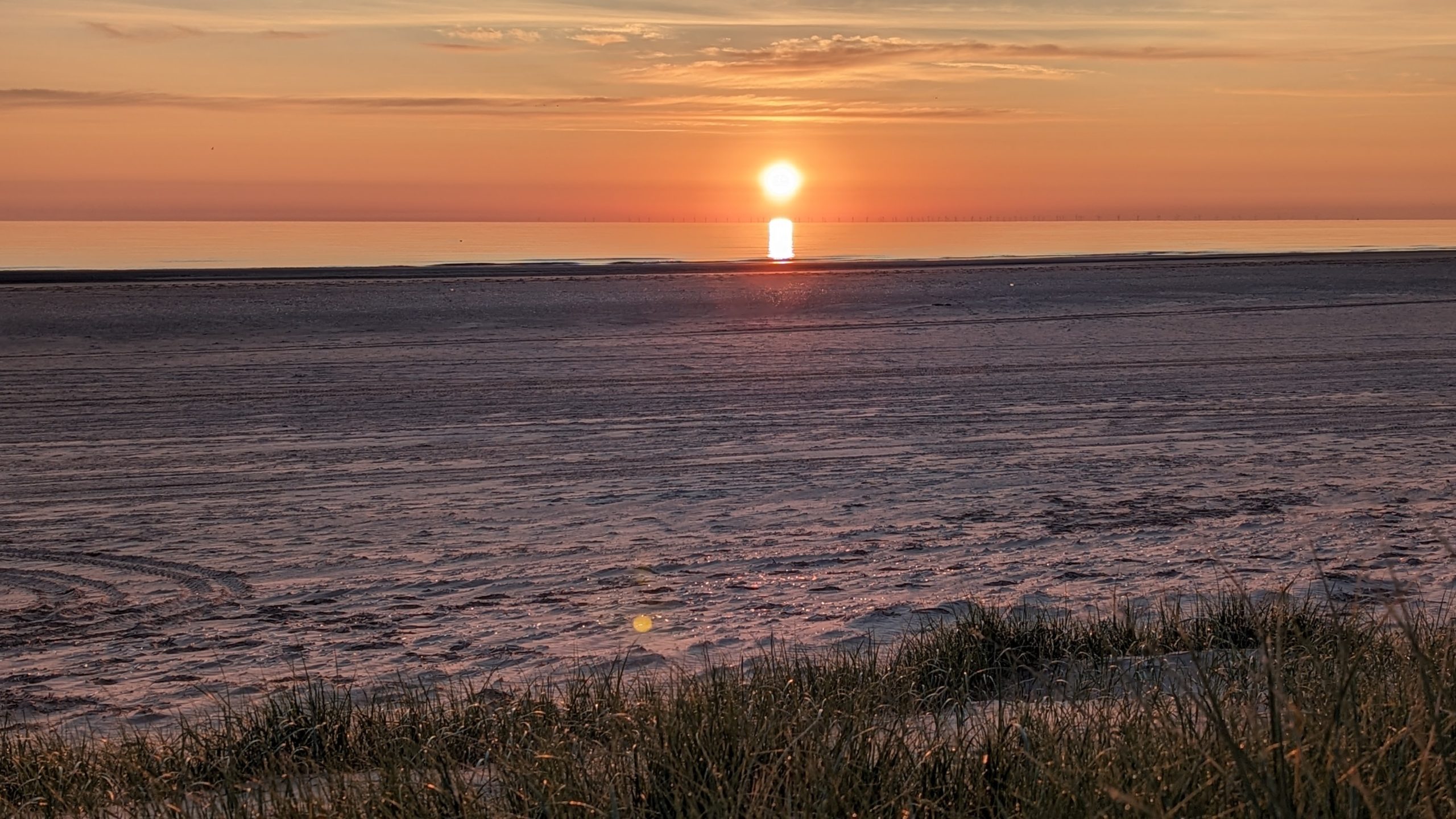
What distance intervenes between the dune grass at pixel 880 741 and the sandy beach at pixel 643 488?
0.55m

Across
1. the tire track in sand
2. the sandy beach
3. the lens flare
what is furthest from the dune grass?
the lens flare

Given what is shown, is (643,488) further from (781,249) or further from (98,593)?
(781,249)

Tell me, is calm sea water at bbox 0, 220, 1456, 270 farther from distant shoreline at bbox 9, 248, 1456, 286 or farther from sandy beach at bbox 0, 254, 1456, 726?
sandy beach at bbox 0, 254, 1456, 726

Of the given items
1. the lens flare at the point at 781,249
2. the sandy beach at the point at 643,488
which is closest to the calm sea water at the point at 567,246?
the lens flare at the point at 781,249

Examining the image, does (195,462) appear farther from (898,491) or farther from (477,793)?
(477,793)

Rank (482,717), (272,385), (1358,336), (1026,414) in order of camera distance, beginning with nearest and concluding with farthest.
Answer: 1. (482,717)
2. (1026,414)
3. (272,385)
4. (1358,336)

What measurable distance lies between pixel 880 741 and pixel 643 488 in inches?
209

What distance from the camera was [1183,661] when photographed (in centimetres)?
514

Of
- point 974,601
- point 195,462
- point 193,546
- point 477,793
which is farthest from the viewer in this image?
point 195,462

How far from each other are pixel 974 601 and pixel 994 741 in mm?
2871

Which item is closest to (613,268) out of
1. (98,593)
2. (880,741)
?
(98,593)

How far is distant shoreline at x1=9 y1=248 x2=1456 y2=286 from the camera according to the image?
108ft

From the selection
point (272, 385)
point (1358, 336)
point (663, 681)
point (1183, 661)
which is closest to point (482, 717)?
point (663, 681)

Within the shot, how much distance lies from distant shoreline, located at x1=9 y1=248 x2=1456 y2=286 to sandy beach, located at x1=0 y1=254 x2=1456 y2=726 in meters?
13.7
